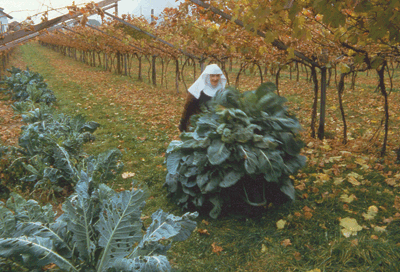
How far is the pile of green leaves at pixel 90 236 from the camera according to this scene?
1821 millimetres

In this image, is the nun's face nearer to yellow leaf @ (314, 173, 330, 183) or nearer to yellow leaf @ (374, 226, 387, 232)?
yellow leaf @ (314, 173, 330, 183)

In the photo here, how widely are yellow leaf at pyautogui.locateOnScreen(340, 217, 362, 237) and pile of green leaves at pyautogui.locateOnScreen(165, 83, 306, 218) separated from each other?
58 centimetres

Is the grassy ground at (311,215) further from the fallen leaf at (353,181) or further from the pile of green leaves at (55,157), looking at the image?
the pile of green leaves at (55,157)

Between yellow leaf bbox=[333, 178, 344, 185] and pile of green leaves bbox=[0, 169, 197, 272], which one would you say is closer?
pile of green leaves bbox=[0, 169, 197, 272]

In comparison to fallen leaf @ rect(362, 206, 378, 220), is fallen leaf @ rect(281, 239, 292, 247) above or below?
below

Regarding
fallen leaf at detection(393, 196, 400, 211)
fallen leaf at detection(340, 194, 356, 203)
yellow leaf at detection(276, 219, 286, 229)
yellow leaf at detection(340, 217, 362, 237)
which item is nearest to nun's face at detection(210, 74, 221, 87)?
yellow leaf at detection(276, 219, 286, 229)

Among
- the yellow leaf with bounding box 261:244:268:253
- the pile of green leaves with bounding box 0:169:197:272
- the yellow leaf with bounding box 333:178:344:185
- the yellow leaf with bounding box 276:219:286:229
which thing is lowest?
the yellow leaf with bounding box 261:244:268:253

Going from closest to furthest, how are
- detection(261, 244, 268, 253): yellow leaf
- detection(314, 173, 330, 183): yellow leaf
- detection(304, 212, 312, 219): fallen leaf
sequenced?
detection(261, 244, 268, 253): yellow leaf, detection(304, 212, 312, 219): fallen leaf, detection(314, 173, 330, 183): yellow leaf

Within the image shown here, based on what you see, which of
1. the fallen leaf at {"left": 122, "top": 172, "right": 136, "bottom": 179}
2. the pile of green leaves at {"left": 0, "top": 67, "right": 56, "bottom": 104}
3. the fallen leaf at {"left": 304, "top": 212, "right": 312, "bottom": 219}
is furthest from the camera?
the pile of green leaves at {"left": 0, "top": 67, "right": 56, "bottom": 104}

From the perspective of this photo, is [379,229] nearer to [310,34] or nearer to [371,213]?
[371,213]

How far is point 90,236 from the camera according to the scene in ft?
6.89

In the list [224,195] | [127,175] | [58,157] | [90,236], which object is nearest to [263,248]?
[224,195]

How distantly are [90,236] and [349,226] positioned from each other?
2.50m

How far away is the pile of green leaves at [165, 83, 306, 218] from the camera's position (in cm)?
291
